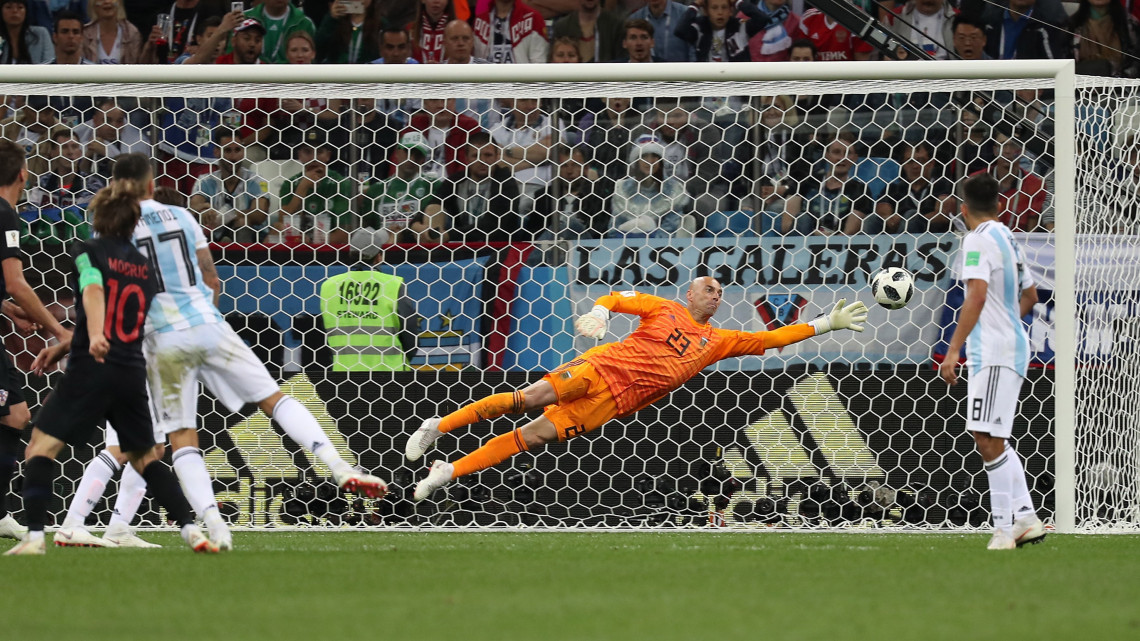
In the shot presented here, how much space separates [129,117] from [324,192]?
1.36 metres

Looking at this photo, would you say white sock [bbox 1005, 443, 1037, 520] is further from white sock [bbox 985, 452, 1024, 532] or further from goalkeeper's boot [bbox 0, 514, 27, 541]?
goalkeeper's boot [bbox 0, 514, 27, 541]

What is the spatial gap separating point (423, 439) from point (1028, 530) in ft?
10.3

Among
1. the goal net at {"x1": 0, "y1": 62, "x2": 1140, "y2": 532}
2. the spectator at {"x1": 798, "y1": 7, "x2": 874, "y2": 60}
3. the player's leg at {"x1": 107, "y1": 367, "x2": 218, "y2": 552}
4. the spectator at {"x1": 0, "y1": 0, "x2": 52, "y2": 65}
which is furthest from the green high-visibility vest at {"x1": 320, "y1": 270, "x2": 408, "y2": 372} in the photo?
the spectator at {"x1": 0, "y1": 0, "x2": 52, "y2": 65}

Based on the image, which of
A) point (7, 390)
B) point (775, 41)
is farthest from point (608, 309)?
point (775, 41)

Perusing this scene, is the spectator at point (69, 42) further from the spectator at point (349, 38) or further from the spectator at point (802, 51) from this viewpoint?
the spectator at point (802, 51)

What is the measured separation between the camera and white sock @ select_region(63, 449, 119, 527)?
6973 mm

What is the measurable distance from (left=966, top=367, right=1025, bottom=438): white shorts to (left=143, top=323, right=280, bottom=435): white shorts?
3.16 meters

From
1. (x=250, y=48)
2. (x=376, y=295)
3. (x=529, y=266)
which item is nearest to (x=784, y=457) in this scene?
(x=529, y=266)

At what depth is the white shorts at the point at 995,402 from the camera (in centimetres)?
663

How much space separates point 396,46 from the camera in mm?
11789

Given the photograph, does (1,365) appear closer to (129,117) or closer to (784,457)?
(129,117)

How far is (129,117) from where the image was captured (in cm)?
934

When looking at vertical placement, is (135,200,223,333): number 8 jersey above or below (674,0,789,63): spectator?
below

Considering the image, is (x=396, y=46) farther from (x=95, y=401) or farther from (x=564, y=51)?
(x=95, y=401)
